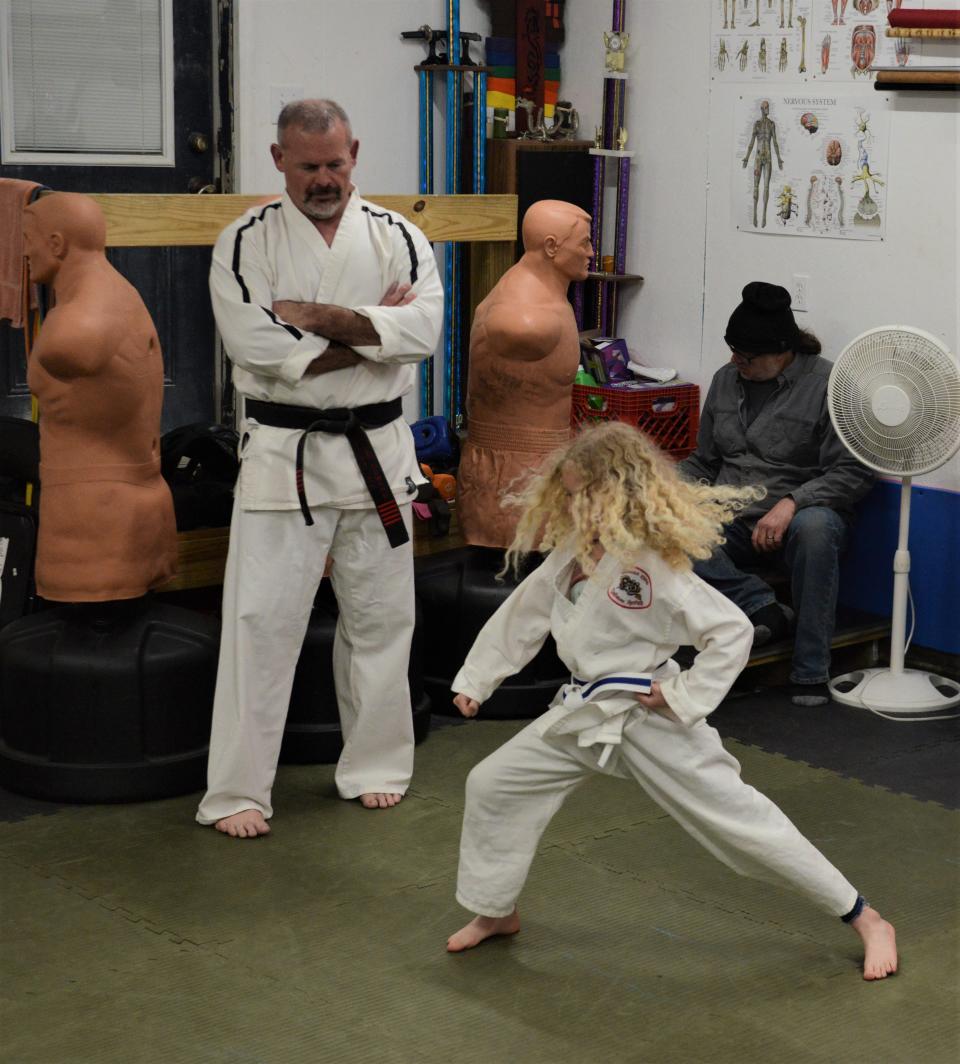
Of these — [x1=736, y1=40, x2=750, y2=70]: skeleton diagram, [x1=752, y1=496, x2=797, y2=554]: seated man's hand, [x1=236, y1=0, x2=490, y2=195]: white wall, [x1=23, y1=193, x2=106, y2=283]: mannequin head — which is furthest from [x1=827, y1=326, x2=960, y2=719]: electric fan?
[x1=23, y1=193, x2=106, y2=283]: mannequin head

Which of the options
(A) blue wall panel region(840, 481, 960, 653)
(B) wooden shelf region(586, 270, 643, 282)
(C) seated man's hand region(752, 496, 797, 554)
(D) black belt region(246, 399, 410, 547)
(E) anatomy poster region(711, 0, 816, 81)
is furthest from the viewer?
(B) wooden shelf region(586, 270, 643, 282)

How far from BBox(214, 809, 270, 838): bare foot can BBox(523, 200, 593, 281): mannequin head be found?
1800mm

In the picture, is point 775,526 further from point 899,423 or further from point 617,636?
point 617,636

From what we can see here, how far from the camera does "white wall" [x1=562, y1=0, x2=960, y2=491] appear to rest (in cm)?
486

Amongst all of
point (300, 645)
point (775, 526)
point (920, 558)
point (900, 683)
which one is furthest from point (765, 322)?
point (300, 645)

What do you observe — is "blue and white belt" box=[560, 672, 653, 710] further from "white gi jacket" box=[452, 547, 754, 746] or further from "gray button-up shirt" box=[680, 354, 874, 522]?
"gray button-up shirt" box=[680, 354, 874, 522]

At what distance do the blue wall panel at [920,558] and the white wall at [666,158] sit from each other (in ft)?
0.35

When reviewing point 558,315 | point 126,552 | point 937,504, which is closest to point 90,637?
point 126,552

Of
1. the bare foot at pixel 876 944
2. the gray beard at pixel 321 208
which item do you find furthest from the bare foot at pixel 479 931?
the gray beard at pixel 321 208

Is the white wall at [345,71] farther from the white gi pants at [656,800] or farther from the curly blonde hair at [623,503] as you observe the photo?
the white gi pants at [656,800]

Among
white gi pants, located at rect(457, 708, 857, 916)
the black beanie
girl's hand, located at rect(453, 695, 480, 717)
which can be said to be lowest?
white gi pants, located at rect(457, 708, 857, 916)

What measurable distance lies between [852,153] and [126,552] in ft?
9.07

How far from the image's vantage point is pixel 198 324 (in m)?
5.71

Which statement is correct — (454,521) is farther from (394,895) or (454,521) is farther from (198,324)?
(394,895)
